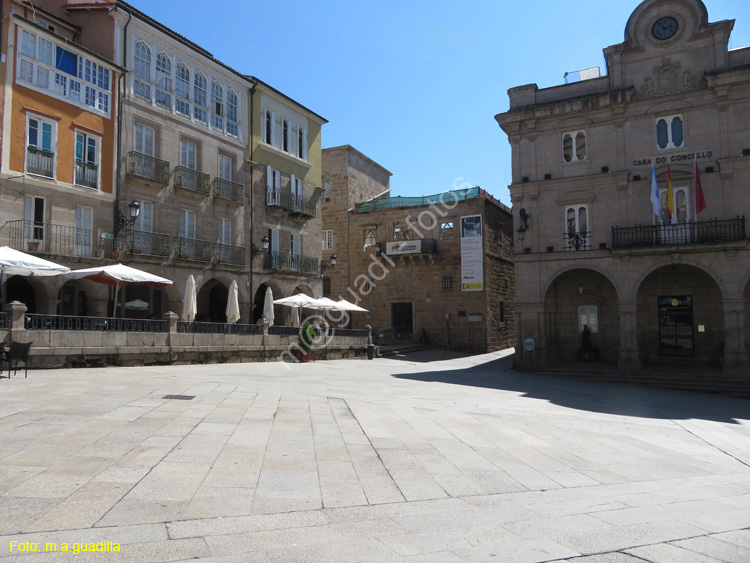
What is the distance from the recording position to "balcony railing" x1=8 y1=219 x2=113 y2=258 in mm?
17984

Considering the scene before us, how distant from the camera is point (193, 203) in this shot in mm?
24172

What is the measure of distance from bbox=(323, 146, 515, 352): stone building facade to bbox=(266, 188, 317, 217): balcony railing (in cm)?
649

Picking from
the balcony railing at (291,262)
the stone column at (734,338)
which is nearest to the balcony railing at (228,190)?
the balcony railing at (291,262)

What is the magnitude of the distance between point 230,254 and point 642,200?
18.1 meters

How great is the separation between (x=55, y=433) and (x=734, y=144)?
24.3 m

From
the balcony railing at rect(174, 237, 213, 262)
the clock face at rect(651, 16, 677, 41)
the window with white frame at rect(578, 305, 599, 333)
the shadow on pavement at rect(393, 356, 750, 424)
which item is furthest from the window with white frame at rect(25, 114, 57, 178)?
the clock face at rect(651, 16, 677, 41)

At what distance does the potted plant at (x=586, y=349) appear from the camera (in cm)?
2425

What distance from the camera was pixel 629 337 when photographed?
A: 72.8 ft

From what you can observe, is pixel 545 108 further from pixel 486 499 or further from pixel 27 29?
pixel 486 499

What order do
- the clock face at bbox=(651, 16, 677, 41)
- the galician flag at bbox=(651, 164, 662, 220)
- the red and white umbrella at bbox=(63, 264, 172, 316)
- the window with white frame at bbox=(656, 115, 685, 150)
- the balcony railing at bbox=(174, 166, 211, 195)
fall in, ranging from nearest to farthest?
the red and white umbrella at bbox=(63, 264, 172, 316), the galician flag at bbox=(651, 164, 662, 220), the window with white frame at bbox=(656, 115, 685, 150), the clock face at bbox=(651, 16, 677, 41), the balcony railing at bbox=(174, 166, 211, 195)

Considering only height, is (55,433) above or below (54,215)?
below

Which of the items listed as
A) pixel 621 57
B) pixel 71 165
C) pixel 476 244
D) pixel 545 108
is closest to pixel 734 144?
pixel 621 57

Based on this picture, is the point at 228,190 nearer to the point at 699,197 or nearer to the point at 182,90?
the point at 182,90

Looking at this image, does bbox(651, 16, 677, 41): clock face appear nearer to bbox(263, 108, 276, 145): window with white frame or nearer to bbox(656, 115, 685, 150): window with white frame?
bbox(656, 115, 685, 150): window with white frame
